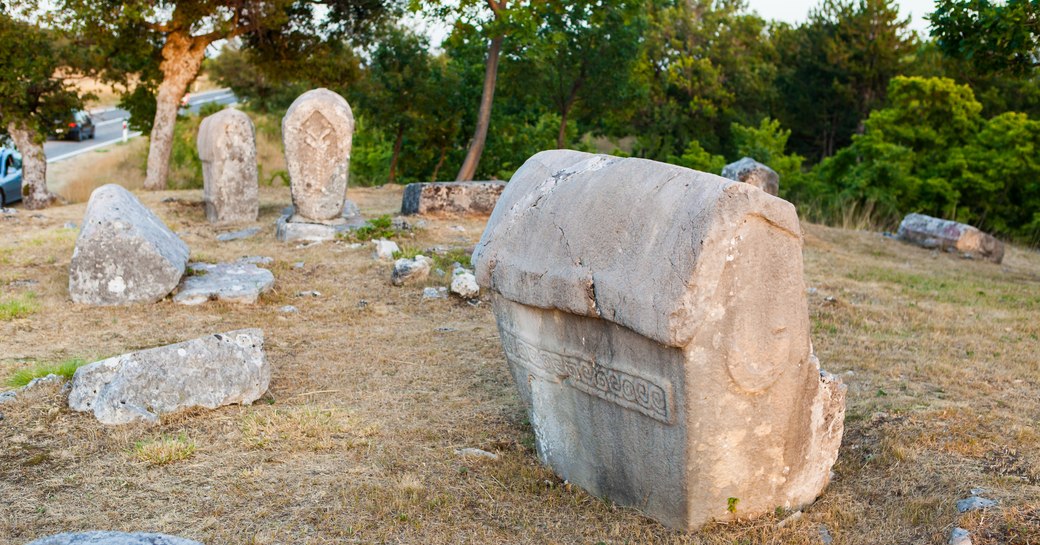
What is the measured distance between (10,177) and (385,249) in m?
8.99

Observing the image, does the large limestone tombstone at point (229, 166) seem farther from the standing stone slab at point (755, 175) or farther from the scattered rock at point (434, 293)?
the standing stone slab at point (755, 175)

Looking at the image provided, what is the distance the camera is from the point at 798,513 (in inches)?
161

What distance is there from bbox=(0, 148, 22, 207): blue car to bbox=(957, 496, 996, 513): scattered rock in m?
15.4

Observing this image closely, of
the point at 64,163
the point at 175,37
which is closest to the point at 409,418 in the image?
the point at 175,37

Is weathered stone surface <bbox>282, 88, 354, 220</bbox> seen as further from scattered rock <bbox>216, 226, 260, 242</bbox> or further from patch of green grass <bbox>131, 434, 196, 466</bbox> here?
patch of green grass <bbox>131, 434, 196, 466</bbox>

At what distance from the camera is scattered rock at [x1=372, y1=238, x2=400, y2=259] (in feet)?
32.6

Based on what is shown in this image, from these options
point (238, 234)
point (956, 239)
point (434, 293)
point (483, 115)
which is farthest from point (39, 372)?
point (956, 239)

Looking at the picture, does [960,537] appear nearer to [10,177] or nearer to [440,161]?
[10,177]

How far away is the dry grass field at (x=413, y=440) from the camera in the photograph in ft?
13.1

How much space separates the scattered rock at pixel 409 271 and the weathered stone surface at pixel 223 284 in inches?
46.6

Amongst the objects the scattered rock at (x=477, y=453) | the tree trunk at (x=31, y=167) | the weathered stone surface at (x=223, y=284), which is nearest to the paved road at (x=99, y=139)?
the tree trunk at (x=31, y=167)

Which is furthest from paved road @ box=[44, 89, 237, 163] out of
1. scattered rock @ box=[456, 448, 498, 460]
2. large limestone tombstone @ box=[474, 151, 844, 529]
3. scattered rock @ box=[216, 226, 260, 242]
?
large limestone tombstone @ box=[474, 151, 844, 529]

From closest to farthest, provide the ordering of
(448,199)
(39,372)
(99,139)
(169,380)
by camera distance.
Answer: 1. (169,380)
2. (39,372)
3. (448,199)
4. (99,139)

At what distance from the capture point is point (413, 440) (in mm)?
5031
